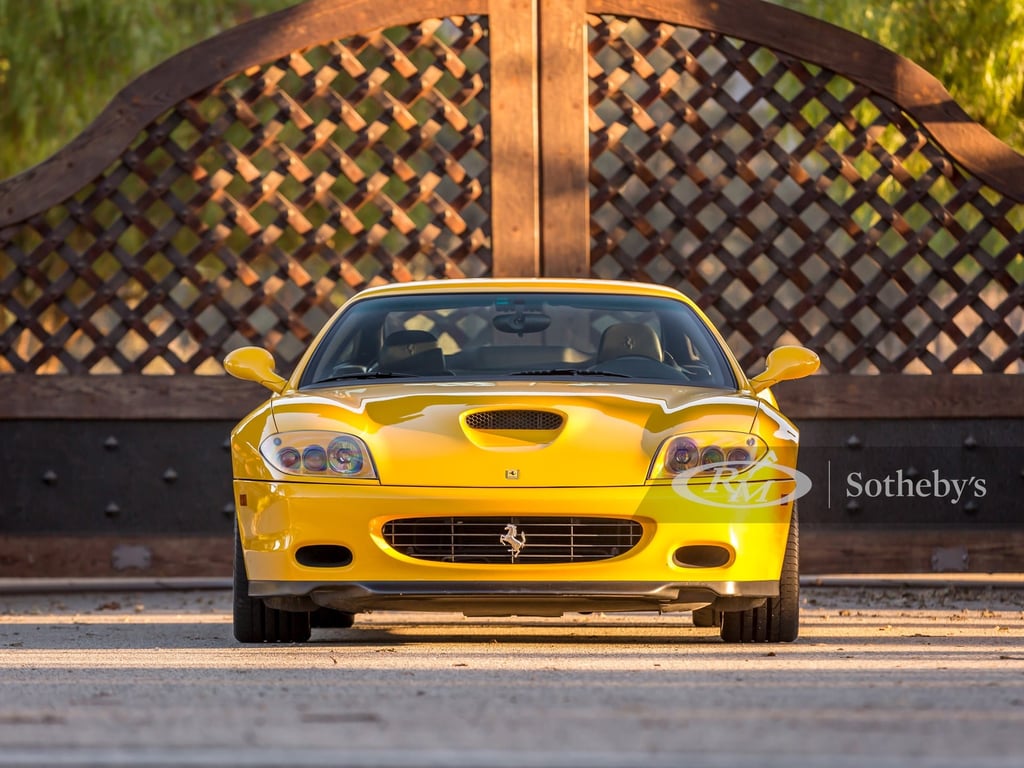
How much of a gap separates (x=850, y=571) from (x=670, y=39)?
3225mm

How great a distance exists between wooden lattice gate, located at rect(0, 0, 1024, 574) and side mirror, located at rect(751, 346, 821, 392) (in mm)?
2742

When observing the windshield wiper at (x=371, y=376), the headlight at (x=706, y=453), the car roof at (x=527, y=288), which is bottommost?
the headlight at (x=706, y=453)

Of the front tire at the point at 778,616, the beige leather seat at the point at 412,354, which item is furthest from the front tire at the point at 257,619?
the front tire at the point at 778,616

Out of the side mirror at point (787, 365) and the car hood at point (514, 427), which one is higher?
the side mirror at point (787, 365)

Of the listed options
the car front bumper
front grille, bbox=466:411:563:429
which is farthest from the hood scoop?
the car front bumper

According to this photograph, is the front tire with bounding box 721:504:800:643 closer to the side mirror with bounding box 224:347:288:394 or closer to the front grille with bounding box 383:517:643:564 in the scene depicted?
the front grille with bounding box 383:517:643:564

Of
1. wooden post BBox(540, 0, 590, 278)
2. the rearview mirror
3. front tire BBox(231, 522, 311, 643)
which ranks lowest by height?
front tire BBox(231, 522, 311, 643)

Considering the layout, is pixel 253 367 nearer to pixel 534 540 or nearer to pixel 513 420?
pixel 513 420

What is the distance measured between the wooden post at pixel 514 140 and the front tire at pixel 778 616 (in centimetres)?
373

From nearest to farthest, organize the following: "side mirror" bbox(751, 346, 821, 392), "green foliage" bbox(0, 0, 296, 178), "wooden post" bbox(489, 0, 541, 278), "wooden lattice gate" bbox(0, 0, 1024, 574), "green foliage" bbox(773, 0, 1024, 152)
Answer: "side mirror" bbox(751, 346, 821, 392) < "wooden lattice gate" bbox(0, 0, 1024, 574) < "wooden post" bbox(489, 0, 541, 278) < "green foliage" bbox(773, 0, 1024, 152) < "green foliage" bbox(0, 0, 296, 178)

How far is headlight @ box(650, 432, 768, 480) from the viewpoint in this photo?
6.29 metres

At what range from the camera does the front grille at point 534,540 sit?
626 centimetres

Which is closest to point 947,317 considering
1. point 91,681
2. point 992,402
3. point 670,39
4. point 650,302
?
point 992,402

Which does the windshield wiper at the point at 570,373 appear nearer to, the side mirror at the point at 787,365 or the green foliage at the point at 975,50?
the side mirror at the point at 787,365
